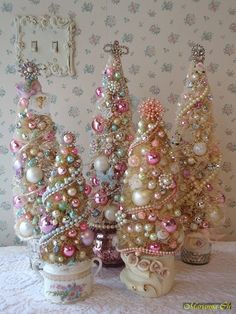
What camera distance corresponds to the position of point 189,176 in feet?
4.22

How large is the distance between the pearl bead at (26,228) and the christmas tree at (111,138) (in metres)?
0.20

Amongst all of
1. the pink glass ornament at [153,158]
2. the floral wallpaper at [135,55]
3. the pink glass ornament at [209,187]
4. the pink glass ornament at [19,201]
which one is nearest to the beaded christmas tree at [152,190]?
the pink glass ornament at [153,158]

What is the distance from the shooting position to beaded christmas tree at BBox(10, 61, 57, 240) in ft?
3.91

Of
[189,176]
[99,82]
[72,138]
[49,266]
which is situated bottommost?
[49,266]

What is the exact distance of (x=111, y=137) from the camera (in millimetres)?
1245

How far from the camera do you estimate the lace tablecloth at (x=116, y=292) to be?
105 cm

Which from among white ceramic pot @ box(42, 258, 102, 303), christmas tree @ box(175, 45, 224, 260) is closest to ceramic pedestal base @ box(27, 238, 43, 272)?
white ceramic pot @ box(42, 258, 102, 303)

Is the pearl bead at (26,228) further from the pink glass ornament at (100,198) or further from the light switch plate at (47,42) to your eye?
the light switch plate at (47,42)

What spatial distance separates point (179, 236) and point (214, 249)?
435 millimetres

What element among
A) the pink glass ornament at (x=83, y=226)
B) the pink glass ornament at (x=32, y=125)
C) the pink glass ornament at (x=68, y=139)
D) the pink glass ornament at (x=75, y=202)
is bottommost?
the pink glass ornament at (x=83, y=226)

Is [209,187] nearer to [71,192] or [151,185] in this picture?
[151,185]

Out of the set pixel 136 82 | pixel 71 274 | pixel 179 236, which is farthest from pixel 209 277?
pixel 136 82

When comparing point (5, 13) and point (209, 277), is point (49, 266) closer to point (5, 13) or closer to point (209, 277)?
point (209, 277)

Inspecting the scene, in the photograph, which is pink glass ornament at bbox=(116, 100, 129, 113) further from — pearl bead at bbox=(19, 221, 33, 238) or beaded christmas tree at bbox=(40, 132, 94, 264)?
pearl bead at bbox=(19, 221, 33, 238)
